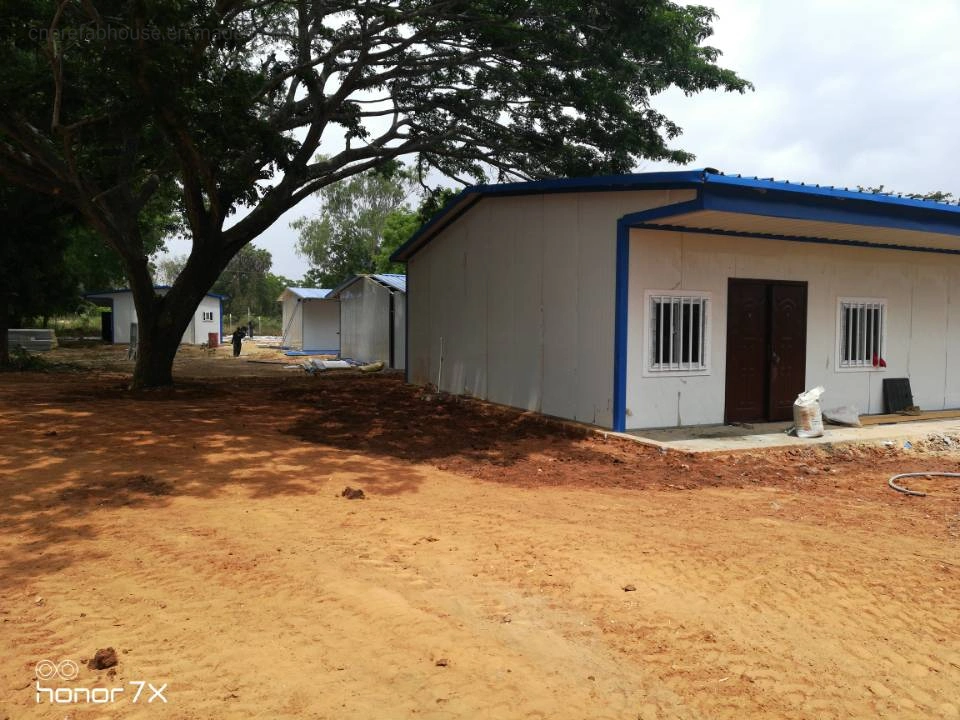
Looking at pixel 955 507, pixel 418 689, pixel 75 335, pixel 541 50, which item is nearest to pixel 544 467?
pixel 955 507

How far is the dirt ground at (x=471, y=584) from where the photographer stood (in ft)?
11.0

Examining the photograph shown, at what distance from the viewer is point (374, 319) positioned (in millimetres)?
24938

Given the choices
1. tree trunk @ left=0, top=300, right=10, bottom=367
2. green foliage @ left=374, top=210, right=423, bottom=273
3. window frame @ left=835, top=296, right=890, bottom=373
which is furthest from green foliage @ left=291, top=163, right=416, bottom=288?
window frame @ left=835, top=296, right=890, bottom=373

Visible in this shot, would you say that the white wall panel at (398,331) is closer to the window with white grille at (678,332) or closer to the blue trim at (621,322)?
the window with white grille at (678,332)

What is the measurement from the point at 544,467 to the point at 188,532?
14.1 feet

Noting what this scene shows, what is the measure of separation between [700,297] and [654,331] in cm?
98

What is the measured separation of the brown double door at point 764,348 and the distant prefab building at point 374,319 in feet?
38.9

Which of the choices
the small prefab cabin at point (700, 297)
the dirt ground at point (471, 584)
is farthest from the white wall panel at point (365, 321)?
the dirt ground at point (471, 584)

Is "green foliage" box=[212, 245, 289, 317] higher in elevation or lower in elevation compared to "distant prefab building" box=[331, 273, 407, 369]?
higher

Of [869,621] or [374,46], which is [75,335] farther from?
[869,621]

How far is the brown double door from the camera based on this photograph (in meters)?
11.1

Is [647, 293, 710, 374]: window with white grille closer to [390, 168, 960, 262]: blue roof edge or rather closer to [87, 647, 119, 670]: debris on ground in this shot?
[390, 168, 960, 262]: blue roof edge

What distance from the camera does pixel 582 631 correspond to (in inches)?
158

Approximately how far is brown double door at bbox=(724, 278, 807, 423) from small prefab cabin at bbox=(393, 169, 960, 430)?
0.03m
